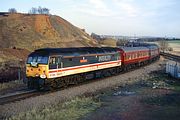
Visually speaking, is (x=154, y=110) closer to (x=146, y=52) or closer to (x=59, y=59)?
(x=59, y=59)

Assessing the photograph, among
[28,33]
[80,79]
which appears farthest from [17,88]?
[28,33]

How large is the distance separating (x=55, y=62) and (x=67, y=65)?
6.00 ft

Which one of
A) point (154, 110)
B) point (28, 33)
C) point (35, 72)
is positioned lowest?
point (154, 110)

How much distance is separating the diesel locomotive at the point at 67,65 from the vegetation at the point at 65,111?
4.63 meters

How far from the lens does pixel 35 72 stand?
24984 millimetres

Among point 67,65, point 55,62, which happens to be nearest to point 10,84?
point 55,62

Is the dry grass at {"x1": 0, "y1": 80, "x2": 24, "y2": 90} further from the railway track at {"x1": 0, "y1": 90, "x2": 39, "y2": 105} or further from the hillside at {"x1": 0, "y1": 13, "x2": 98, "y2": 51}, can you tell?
the hillside at {"x1": 0, "y1": 13, "x2": 98, "y2": 51}

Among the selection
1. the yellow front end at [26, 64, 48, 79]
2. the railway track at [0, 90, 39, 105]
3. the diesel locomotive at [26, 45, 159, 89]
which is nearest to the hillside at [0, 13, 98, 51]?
the diesel locomotive at [26, 45, 159, 89]

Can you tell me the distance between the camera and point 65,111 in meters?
18.0

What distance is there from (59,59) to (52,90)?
251 cm

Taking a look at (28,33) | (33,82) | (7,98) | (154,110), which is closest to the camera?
(154,110)

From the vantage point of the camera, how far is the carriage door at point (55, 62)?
81.6ft

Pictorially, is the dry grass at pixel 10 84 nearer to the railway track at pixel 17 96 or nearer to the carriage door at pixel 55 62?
the railway track at pixel 17 96

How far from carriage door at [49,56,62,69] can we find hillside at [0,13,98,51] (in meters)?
42.1
